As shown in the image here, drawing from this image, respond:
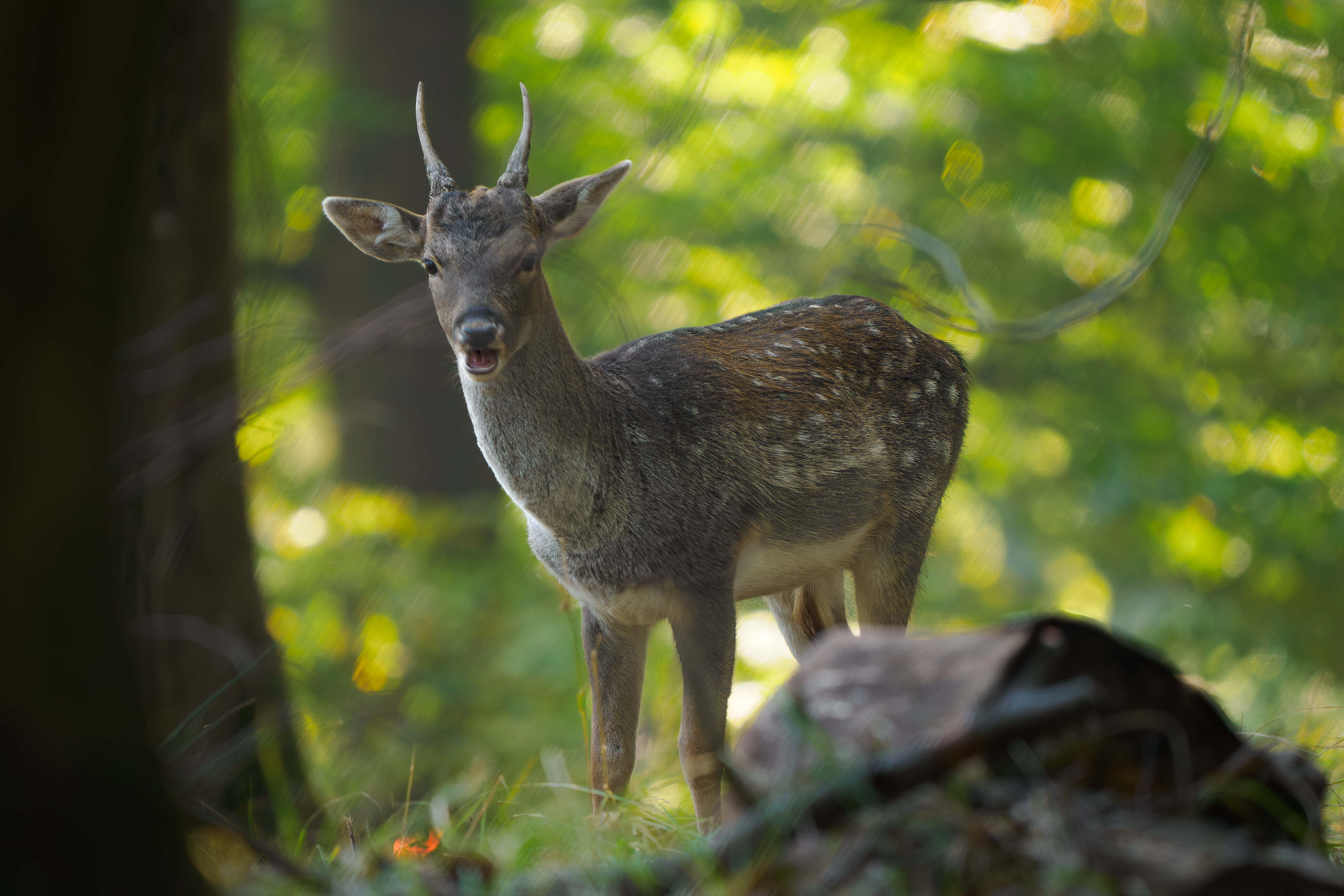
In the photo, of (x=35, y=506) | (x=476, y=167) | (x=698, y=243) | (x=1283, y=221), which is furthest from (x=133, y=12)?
(x=1283, y=221)

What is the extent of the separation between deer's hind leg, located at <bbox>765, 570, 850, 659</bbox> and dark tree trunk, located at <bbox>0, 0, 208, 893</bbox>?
3397 millimetres

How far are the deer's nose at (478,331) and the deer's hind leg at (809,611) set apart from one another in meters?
1.97

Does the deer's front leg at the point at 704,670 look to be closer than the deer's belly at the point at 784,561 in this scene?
Yes

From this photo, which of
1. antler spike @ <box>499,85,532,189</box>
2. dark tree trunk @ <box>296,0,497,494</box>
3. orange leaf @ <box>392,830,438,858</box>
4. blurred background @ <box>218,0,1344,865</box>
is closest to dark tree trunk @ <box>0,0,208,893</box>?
orange leaf @ <box>392,830,438,858</box>

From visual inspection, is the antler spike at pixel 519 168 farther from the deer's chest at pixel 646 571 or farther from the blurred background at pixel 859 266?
the blurred background at pixel 859 266

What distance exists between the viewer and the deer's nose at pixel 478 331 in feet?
11.1

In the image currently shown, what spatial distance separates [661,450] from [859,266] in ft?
22.4

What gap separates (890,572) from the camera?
432 cm

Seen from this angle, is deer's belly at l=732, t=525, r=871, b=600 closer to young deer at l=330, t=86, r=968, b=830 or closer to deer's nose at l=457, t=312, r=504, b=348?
young deer at l=330, t=86, r=968, b=830

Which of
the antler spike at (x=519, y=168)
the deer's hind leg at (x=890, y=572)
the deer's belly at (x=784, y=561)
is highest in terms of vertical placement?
the antler spike at (x=519, y=168)

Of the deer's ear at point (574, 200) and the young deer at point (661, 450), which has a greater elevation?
the deer's ear at point (574, 200)

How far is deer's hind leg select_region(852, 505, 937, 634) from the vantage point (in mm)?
4281

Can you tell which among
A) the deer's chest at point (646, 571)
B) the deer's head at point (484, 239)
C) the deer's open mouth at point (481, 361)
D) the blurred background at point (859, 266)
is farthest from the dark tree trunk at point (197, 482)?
the blurred background at point (859, 266)

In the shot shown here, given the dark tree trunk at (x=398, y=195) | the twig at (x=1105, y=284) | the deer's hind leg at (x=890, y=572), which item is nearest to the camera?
the twig at (x=1105, y=284)
